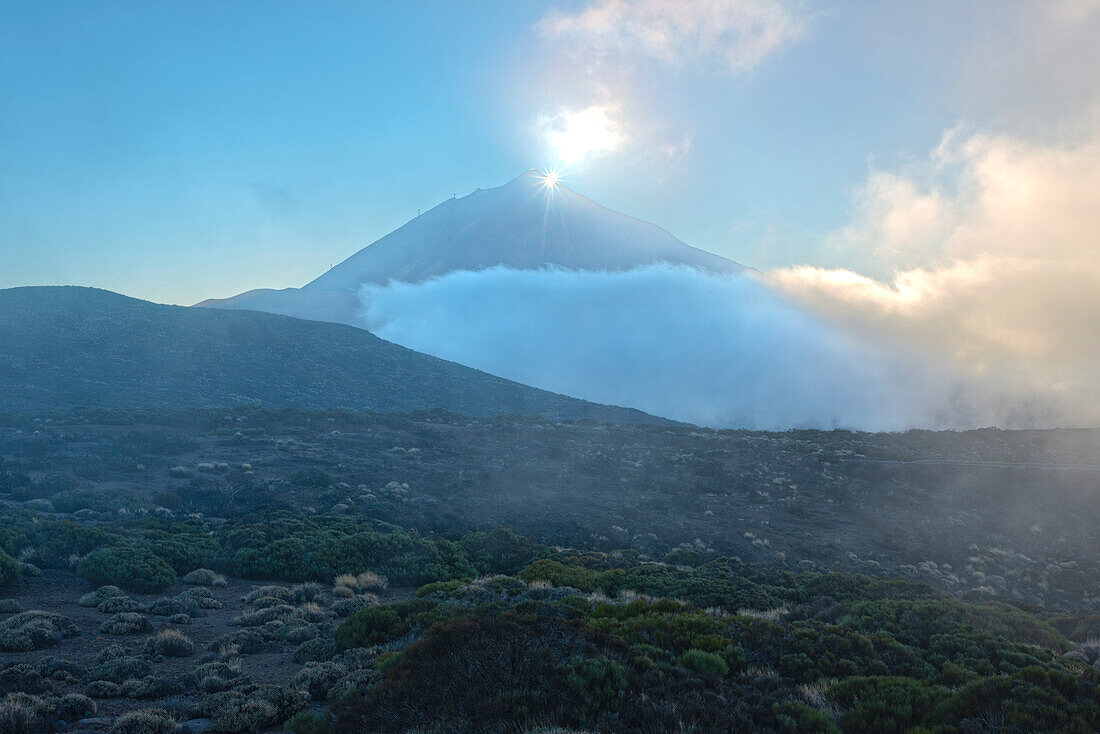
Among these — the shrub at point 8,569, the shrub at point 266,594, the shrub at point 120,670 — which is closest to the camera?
the shrub at point 120,670

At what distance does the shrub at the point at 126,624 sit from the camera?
1020cm

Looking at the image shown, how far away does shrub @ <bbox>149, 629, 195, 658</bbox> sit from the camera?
939 centimetres

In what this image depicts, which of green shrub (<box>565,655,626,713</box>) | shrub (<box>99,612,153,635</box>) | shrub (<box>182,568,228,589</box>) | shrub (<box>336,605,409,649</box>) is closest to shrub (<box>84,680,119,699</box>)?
shrub (<box>99,612,153,635</box>)

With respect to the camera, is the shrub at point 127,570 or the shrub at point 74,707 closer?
the shrub at point 74,707

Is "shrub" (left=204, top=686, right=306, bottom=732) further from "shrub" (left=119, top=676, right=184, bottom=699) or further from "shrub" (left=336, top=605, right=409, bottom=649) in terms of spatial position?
"shrub" (left=336, top=605, right=409, bottom=649)

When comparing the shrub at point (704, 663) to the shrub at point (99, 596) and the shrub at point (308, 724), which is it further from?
the shrub at point (99, 596)

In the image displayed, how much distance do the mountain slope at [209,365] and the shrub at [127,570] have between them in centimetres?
4834

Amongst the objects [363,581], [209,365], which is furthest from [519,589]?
[209,365]

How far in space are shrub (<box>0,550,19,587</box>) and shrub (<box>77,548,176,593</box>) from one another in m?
1.20

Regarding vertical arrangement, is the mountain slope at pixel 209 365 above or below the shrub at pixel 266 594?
above

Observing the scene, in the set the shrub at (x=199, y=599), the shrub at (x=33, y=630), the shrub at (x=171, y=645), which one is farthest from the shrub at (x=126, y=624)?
the shrub at (x=199, y=599)

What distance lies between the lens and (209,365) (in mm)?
69812

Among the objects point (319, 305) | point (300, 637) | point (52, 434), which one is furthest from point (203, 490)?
point (319, 305)

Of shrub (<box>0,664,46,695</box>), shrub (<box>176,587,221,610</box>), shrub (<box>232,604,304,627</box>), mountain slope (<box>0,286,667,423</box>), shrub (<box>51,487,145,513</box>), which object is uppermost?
mountain slope (<box>0,286,667,423</box>)
